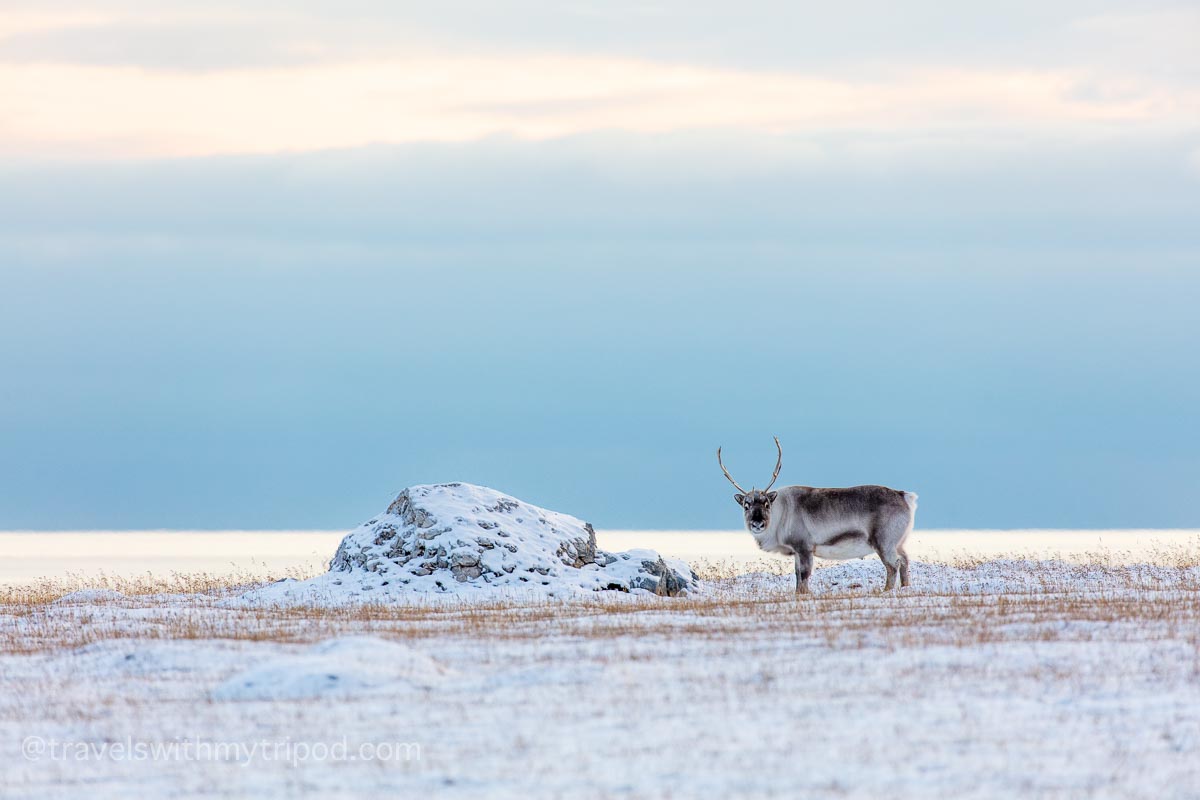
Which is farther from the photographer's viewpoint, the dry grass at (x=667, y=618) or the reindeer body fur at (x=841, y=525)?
the reindeer body fur at (x=841, y=525)

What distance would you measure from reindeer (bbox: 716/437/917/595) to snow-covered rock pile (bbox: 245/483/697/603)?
2.57 m

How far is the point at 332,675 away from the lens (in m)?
13.5

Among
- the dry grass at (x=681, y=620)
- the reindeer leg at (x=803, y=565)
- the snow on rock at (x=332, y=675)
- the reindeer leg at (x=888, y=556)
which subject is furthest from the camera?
the reindeer leg at (x=803, y=565)

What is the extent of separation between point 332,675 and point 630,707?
320 cm

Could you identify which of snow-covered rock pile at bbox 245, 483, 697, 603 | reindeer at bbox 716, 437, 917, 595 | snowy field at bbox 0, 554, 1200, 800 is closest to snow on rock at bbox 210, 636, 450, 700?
snowy field at bbox 0, 554, 1200, 800

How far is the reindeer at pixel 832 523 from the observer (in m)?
27.8

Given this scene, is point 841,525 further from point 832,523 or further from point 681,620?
point 681,620

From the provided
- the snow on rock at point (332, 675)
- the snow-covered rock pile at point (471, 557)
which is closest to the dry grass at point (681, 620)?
the snow-covered rock pile at point (471, 557)

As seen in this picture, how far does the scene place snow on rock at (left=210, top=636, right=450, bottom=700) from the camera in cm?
1323

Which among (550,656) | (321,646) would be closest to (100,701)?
(321,646)

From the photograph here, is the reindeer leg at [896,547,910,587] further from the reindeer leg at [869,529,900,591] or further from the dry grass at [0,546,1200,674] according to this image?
the dry grass at [0,546,1200,674]

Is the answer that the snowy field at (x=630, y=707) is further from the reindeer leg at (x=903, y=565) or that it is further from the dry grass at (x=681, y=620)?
the reindeer leg at (x=903, y=565)

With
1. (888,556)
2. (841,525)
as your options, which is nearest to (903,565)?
(888,556)

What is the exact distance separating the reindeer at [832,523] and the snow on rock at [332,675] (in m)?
14.4
